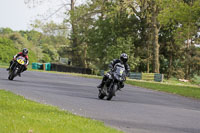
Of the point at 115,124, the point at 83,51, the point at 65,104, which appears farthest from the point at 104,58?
the point at 115,124

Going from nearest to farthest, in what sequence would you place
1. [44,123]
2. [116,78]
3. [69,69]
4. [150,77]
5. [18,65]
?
[44,123] → [116,78] → [18,65] → [150,77] → [69,69]

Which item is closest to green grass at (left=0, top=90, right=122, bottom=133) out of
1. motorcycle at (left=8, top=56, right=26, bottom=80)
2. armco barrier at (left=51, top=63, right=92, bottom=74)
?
motorcycle at (left=8, top=56, right=26, bottom=80)

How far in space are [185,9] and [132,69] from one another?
22.1m

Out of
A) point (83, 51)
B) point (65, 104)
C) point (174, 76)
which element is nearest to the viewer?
point (65, 104)

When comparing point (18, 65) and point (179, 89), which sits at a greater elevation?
point (18, 65)

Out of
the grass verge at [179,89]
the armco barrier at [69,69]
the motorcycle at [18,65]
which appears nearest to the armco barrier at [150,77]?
the armco barrier at [69,69]

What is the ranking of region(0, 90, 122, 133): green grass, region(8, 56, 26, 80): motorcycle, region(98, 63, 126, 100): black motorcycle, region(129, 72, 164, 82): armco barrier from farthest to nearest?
region(129, 72, 164, 82): armco barrier
region(8, 56, 26, 80): motorcycle
region(98, 63, 126, 100): black motorcycle
region(0, 90, 122, 133): green grass

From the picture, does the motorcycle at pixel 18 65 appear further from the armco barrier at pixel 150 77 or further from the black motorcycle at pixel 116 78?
the armco barrier at pixel 150 77

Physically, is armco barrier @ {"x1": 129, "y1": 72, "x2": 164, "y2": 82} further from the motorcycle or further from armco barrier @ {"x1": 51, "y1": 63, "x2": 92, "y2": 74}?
the motorcycle

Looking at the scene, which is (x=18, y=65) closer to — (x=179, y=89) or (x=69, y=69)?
(x=179, y=89)

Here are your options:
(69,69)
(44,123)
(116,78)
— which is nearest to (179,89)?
(116,78)

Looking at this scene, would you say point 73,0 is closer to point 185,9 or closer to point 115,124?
point 185,9

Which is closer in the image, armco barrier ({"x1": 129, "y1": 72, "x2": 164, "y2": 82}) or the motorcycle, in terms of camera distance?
the motorcycle

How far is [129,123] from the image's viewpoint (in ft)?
34.2
